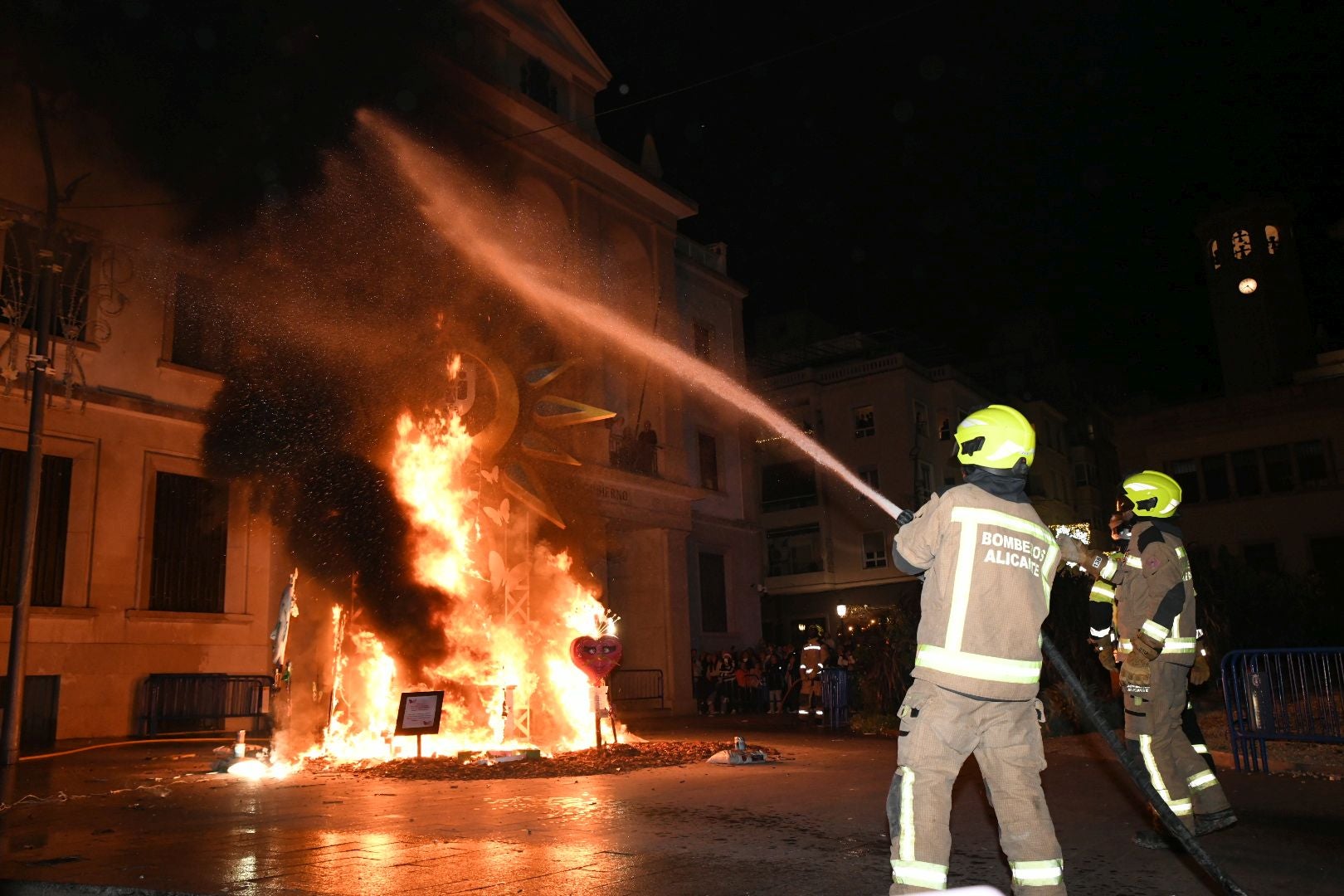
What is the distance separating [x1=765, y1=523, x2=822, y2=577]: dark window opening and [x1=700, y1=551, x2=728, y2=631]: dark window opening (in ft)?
46.1

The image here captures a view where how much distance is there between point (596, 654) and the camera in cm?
1123

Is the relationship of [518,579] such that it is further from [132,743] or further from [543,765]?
[132,743]

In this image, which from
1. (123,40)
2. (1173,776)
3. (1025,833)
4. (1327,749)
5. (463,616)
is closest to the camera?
(1025,833)

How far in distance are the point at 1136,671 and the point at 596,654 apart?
6.65 meters

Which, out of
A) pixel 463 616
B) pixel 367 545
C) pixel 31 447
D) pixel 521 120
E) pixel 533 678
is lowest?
pixel 533 678

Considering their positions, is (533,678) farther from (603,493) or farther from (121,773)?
(603,493)

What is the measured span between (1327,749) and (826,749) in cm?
526

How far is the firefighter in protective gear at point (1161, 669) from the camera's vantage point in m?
5.70

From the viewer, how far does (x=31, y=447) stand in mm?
11289

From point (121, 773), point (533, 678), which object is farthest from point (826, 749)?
point (121, 773)

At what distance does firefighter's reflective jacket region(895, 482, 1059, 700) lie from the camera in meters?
3.75

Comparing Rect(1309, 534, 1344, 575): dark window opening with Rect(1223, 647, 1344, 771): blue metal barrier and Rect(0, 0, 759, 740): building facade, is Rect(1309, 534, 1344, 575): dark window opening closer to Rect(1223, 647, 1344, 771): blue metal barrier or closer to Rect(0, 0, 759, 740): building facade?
Rect(0, 0, 759, 740): building facade

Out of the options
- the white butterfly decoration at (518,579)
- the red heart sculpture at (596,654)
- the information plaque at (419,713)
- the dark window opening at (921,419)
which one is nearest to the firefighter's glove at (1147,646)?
the red heart sculpture at (596,654)

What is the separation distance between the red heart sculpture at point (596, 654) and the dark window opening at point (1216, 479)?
27.2 meters
